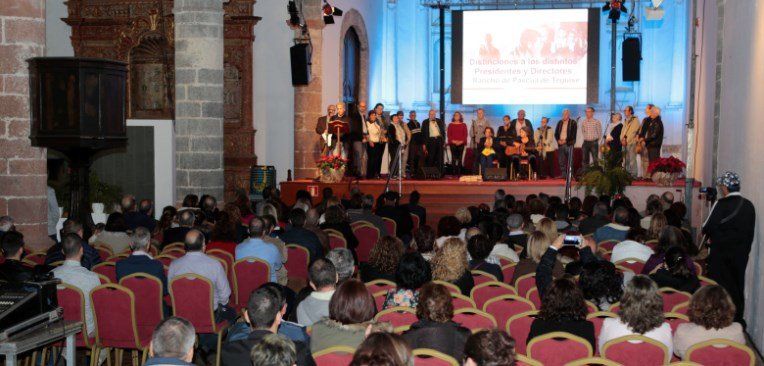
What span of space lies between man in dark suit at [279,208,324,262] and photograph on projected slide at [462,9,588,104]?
12.5 m

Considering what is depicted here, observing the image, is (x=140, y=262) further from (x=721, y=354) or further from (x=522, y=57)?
(x=522, y=57)

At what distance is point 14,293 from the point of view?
205 inches

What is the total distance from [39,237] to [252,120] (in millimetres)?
7842

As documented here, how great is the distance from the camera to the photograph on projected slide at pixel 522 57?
20531 mm

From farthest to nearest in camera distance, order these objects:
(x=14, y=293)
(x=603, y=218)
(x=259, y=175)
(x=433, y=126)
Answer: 1. (x=433, y=126)
2. (x=259, y=175)
3. (x=603, y=218)
4. (x=14, y=293)

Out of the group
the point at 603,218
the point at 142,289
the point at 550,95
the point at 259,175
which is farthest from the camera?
the point at 550,95

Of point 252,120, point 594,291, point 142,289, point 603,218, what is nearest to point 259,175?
point 252,120

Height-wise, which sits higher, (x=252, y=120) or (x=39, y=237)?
(x=252, y=120)

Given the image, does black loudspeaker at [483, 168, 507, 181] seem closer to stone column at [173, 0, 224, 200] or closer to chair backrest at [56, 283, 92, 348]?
stone column at [173, 0, 224, 200]

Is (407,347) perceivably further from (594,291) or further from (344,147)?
(344,147)

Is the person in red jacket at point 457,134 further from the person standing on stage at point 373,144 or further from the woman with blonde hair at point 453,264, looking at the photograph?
the woman with blonde hair at point 453,264

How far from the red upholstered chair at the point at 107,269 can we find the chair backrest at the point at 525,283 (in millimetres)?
3060

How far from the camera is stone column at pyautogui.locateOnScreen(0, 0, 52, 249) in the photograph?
33.0 feet

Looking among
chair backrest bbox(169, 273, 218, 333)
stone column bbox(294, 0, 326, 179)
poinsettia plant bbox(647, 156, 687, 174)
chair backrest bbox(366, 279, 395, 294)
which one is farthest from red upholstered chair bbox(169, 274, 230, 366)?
stone column bbox(294, 0, 326, 179)
